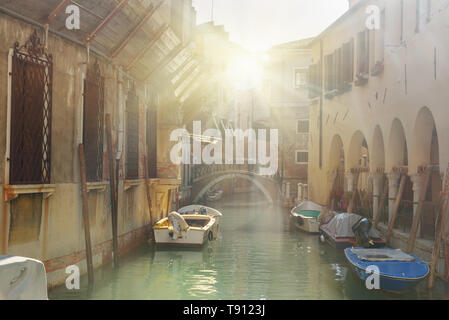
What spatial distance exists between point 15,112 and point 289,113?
22.1 m

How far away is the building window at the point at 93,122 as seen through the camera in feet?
30.1

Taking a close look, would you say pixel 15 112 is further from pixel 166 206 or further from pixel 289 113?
pixel 289 113

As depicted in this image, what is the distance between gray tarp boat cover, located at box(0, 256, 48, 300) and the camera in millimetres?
3787

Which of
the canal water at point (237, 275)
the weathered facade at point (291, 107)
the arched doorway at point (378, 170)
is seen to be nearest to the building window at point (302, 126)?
the weathered facade at point (291, 107)

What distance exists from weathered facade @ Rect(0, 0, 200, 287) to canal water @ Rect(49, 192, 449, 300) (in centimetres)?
59

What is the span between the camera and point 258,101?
38.5m

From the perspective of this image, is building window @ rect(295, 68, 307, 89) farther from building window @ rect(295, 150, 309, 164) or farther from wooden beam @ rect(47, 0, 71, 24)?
wooden beam @ rect(47, 0, 71, 24)

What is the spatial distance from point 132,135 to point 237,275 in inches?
151

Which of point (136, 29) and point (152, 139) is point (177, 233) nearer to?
point (152, 139)

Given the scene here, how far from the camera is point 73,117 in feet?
28.2

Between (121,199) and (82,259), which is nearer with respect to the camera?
(82,259)

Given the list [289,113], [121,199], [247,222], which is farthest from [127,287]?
[289,113]

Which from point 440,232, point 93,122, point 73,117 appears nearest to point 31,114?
point 73,117

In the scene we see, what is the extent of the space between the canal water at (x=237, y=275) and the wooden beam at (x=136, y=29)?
155 inches
